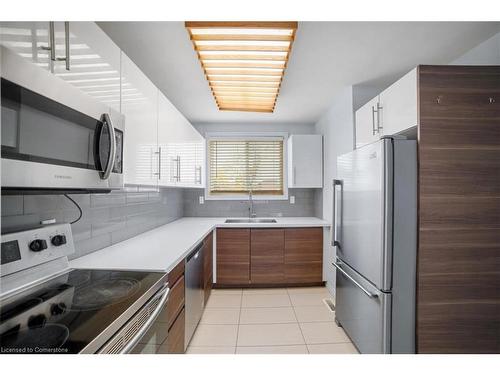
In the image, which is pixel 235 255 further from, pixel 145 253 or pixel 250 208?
pixel 145 253

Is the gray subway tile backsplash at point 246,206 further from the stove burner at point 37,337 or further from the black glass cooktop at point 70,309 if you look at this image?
the stove burner at point 37,337

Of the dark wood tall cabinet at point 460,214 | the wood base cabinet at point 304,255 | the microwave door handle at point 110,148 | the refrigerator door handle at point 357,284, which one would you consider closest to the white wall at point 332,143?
the wood base cabinet at point 304,255

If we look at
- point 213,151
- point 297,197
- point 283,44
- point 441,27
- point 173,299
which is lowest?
point 173,299

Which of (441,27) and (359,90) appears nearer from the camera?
(441,27)

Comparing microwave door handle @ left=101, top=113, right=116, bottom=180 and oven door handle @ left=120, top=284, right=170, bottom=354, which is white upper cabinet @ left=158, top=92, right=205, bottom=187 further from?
oven door handle @ left=120, top=284, right=170, bottom=354

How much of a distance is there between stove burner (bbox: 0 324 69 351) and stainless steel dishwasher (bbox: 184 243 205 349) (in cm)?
104

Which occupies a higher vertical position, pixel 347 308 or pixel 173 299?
pixel 173 299

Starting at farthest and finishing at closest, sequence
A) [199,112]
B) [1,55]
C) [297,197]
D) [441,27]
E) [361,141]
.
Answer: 1. [297,197]
2. [199,112]
3. [361,141]
4. [441,27]
5. [1,55]

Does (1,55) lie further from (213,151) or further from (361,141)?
(213,151)

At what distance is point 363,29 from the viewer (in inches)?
62.8

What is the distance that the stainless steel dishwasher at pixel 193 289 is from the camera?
179 centimetres

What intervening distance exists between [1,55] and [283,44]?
1401 millimetres

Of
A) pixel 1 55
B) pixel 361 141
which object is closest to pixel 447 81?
pixel 361 141

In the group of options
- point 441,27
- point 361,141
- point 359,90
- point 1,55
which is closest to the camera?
point 1,55
